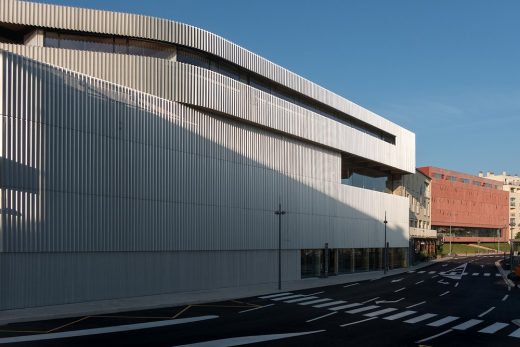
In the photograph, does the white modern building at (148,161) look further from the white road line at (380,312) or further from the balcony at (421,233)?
the balcony at (421,233)

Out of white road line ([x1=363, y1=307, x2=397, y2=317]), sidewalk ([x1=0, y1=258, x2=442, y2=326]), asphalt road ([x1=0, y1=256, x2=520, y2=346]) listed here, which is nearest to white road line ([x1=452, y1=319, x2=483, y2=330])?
asphalt road ([x1=0, y1=256, x2=520, y2=346])

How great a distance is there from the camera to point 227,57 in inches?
1631

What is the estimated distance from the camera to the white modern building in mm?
27391

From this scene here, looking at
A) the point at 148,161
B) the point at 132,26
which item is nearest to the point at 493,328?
the point at 148,161

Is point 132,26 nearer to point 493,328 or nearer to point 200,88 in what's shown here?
point 200,88

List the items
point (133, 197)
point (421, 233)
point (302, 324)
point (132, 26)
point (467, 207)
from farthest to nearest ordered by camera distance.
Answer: point (467, 207) < point (421, 233) < point (132, 26) < point (133, 197) < point (302, 324)

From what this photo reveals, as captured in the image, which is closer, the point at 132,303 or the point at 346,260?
the point at 132,303

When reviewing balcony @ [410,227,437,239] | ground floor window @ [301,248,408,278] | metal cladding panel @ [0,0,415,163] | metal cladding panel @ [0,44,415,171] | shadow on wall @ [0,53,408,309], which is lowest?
ground floor window @ [301,248,408,278]

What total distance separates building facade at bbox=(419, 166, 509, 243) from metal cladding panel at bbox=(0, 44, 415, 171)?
80.9m

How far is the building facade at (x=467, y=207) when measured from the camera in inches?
5128

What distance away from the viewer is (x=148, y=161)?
34562mm

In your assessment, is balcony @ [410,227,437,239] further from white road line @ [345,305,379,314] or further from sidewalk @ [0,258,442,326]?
white road line @ [345,305,379,314]

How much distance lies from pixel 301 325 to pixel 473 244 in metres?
138

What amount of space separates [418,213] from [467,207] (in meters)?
61.9
